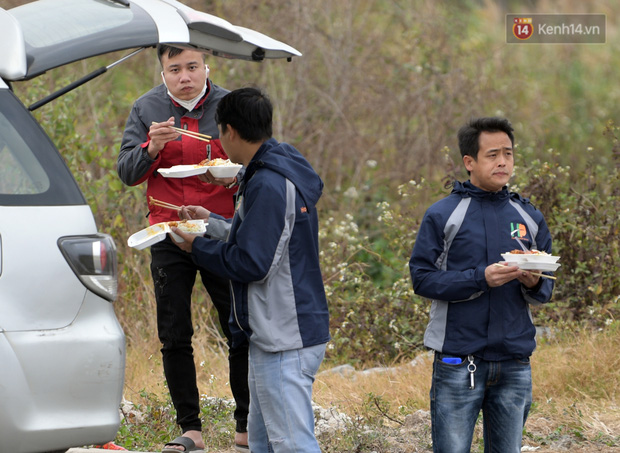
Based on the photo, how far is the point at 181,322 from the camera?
4547 mm

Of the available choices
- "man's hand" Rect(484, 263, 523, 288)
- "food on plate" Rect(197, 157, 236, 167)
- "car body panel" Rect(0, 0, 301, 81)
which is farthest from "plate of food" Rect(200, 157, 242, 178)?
"man's hand" Rect(484, 263, 523, 288)

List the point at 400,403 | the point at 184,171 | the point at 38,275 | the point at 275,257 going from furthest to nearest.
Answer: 1. the point at 400,403
2. the point at 184,171
3. the point at 275,257
4. the point at 38,275

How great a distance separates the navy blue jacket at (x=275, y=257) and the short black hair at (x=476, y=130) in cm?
73

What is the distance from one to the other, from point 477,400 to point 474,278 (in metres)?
0.50

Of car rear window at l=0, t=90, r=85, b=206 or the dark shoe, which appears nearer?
car rear window at l=0, t=90, r=85, b=206

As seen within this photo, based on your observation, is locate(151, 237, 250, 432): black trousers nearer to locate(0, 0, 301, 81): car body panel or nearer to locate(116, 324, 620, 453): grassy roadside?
locate(116, 324, 620, 453): grassy roadside

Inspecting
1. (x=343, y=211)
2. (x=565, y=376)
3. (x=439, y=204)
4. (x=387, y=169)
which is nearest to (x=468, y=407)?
(x=439, y=204)

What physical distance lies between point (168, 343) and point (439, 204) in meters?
1.55

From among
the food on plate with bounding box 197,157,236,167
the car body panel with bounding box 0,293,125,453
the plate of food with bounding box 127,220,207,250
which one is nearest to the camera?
the car body panel with bounding box 0,293,125,453

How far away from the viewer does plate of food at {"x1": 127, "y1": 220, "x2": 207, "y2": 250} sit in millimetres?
3617

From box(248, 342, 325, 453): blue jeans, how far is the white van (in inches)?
22.0

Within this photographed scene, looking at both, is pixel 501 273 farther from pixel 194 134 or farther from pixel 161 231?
pixel 194 134

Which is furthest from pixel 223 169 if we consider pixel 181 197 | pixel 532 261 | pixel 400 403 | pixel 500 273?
pixel 400 403

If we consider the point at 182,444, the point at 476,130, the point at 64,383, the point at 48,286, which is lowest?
the point at 182,444
